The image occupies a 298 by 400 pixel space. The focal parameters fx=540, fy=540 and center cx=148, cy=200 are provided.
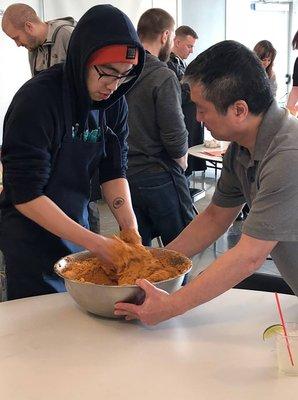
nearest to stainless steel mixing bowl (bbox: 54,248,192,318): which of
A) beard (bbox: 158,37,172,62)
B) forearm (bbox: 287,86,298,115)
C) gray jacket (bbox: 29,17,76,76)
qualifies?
beard (bbox: 158,37,172,62)

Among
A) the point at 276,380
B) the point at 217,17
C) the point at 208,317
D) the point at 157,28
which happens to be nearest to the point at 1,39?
the point at 157,28

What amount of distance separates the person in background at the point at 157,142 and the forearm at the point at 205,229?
3.44 ft

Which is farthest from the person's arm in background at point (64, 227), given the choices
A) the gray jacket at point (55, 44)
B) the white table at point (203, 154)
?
the gray jacket at point (55, 44)

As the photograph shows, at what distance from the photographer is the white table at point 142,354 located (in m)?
1.17

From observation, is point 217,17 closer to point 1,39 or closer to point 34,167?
point 1,39

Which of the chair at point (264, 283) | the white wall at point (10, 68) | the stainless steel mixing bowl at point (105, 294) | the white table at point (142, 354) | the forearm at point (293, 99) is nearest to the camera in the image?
the white table at point (142, 354)

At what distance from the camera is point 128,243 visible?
1.70 metres

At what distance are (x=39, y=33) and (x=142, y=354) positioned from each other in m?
3.28

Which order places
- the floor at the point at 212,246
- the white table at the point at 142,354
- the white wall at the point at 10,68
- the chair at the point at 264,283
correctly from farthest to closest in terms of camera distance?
the white wall at the point at 10,68 < the floor at the point at 212,246 < the chair at the point at 264,283 < the white table at the point at 142,354

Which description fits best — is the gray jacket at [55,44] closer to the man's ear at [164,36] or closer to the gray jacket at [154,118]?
the man's ear at [164,36]

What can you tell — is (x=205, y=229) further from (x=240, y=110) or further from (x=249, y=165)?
(x=240, y=110)

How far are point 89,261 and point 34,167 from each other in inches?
13.3

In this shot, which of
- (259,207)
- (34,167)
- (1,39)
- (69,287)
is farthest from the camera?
(1,39)

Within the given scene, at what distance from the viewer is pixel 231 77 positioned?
138cm
